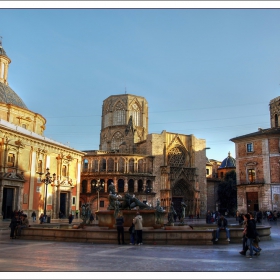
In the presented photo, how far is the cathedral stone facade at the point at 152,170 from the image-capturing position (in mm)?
54812

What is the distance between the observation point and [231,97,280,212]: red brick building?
42031 millimetres

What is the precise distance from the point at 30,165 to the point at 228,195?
39.2 metres

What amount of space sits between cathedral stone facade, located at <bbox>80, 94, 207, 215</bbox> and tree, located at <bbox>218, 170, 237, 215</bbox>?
492 cm

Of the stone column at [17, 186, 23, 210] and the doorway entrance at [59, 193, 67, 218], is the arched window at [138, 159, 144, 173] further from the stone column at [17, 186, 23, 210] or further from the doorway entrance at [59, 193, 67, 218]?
the stone column at [17, 186, 23, 210]

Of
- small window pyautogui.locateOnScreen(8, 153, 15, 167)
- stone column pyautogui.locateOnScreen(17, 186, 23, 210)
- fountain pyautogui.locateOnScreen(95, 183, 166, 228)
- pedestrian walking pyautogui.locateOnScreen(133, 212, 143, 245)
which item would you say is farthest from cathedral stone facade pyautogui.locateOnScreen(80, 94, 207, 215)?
pedestrian walking pyautogui.locateOnScreen(133, 212, 143, 245)

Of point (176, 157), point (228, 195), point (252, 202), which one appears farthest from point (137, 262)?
point (228, 195)

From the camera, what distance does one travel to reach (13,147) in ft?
113

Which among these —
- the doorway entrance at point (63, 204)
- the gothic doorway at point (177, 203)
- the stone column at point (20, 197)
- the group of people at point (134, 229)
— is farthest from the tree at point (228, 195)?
the group of people at point (134, 229)

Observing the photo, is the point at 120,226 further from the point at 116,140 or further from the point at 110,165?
the point at 116,140

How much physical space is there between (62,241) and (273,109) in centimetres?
4198

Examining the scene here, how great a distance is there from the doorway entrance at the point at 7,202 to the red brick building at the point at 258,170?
1091 inches

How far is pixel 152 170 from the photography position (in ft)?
189

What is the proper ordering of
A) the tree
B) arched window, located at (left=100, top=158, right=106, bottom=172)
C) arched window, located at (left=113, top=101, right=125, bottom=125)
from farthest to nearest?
arched window, located at (left=113, top=101, right=125, bottom=125) → the tree → arched window, located at (left=100, top=158, right=106, bottom=172)

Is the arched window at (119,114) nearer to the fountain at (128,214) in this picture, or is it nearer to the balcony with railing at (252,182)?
the balcony with railing at (252,182)
